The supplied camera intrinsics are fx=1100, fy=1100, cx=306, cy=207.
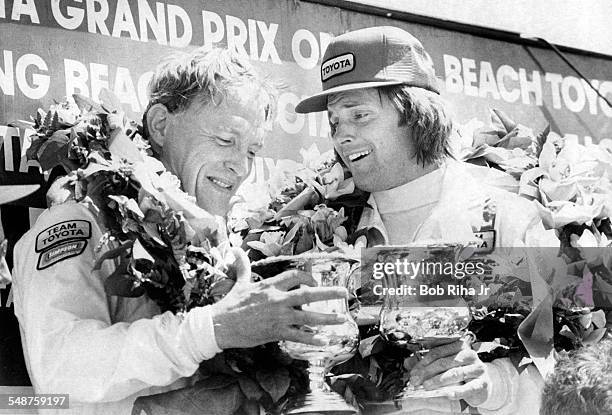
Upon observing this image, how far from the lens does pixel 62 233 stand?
3.38 meters

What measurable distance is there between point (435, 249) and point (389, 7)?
928mm

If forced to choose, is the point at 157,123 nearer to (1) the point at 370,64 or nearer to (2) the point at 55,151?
(2) the point at 55,151

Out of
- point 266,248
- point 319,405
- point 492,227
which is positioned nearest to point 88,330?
point 266,248

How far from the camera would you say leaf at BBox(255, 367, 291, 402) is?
11.3 ft

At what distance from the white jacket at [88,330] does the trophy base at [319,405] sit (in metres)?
0.33

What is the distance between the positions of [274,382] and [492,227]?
98 centimetres

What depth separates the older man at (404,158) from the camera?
12.5 ft

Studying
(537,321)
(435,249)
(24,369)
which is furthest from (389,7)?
(24,369)

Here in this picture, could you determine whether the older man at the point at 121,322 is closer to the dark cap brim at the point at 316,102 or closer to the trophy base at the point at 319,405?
the trophy base at the point at 319,405

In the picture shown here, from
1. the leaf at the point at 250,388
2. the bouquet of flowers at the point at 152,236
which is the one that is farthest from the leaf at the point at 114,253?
the leaf at the point at 250,388

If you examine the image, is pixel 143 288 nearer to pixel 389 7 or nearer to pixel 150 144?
pixel 150 144

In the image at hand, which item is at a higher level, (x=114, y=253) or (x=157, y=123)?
(x=157, y=123)

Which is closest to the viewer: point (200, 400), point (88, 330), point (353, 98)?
point (88, 330)

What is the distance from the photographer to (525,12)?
4430 millimetres
